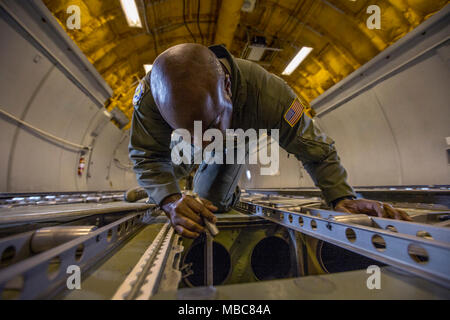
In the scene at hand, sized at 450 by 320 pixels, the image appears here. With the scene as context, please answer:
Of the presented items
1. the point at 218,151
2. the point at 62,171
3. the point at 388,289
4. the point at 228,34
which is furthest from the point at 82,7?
the point at 388,289

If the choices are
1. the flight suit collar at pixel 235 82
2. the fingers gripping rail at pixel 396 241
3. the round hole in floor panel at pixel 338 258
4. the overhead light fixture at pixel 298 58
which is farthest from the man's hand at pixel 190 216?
the overhead light fixture at pixel 298 58

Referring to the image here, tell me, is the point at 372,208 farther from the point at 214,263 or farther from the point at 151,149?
the point at 151,149

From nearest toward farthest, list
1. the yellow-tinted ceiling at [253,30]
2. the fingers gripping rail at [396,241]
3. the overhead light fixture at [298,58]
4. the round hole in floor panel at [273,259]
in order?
1. the fingers gripping rail at [396,241]
2. the round hole in floor panel at [273,259]
3. the yellow-tinted ceiling at [253,30]
4. the overhead light fixture at [298,58]

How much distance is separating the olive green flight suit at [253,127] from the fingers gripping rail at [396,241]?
48 cm

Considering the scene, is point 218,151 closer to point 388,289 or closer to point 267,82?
point 267,82

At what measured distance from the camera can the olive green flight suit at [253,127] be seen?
4.40 ft

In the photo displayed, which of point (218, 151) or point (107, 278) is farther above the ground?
point (218, 151)

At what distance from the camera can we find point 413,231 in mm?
705

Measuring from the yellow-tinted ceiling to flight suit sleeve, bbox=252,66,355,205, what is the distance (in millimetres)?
2927

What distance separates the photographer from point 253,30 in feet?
15.0

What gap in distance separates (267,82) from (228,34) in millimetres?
3434

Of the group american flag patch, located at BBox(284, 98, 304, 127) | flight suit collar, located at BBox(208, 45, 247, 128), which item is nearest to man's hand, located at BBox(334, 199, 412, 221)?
american flag patch, located at BBox(284, 98, 304, 127)

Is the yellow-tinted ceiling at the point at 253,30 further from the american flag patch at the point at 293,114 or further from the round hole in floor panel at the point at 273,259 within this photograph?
the round hole in floor panel at the point at 273,259

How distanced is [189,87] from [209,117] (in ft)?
0.55
